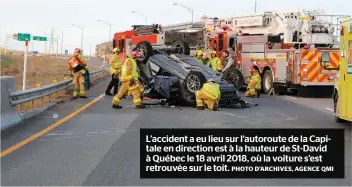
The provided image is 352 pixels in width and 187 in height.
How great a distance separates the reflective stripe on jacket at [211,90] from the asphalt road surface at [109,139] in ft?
1.62

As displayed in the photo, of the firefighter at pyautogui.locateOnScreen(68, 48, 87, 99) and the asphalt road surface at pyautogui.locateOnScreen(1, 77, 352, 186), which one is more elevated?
the firefighter at pyautogui.locateOnScreen(68, 48, 87, 99)

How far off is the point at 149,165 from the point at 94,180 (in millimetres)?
798

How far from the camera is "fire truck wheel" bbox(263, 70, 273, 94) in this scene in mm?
20203

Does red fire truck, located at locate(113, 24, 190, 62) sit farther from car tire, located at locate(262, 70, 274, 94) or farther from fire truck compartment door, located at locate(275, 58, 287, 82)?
fire truck compartment door, located at locate(275, 58, 287, 82)

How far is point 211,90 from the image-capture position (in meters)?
13.1

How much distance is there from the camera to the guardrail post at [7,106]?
9648mm

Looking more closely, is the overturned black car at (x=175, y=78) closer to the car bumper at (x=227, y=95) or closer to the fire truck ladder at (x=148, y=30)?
the car bumper at (x=227, y=95)

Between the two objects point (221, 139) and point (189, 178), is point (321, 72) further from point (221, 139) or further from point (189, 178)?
point (189, 178)

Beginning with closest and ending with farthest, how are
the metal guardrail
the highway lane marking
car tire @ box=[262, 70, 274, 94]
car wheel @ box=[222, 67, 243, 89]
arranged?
the highway lane marking, the metal guardrail, car wheel @ box=[222, 67, 243, 89], car tire @ box=[262, 70, 274, 94]

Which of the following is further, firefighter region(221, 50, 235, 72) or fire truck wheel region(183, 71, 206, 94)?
firefighter region(221, 50, 235, 72)

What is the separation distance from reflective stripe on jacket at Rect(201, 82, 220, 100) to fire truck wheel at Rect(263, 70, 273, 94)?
24.4 ft

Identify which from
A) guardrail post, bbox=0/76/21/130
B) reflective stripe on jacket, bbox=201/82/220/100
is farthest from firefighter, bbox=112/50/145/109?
guardrail post, bbox=0/76/21/130

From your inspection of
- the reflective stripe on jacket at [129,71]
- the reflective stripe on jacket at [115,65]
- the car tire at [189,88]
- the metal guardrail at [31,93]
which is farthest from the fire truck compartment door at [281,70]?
the metal guardrail at [31,93]

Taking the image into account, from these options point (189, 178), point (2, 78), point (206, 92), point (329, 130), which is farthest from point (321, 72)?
point (189, 178)
